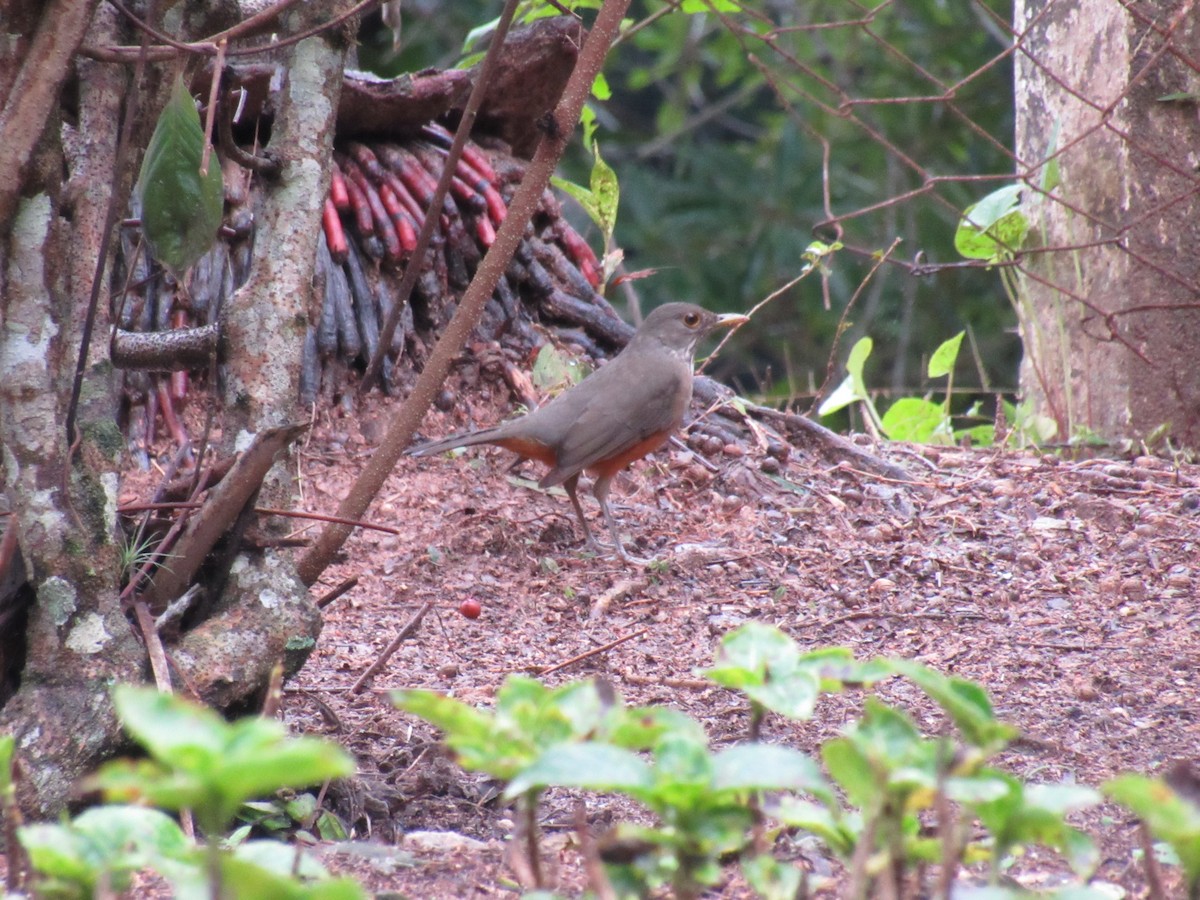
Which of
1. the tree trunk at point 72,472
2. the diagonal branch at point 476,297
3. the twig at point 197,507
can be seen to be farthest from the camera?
the diagonal branch at point 476,297

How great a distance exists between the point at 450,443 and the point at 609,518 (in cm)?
68

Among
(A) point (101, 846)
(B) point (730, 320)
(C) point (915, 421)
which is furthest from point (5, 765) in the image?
(C) point (915, 421)

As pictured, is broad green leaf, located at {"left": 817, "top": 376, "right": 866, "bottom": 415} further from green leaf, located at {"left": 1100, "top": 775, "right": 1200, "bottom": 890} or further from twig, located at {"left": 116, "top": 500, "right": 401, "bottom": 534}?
green leaf, located at {"left": 1100, "top": 775, "right": 1200, "bottom": 890}

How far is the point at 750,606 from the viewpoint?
4273mm

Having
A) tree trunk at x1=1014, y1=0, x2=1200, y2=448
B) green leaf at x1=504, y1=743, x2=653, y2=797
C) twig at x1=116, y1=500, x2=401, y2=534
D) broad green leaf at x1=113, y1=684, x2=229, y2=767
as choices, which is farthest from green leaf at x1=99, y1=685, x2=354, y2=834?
tree trunk at x1=1014, y1=0, x2=1200, y2=448

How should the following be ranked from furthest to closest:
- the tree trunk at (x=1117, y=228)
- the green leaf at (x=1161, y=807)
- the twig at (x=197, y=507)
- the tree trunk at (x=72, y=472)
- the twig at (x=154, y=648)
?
the tree trunk at (x=1117, y=228)
the twig at (x=197, y=507)
the twig at (x=154, y=648)
the tree trunk at (x=72, y=472)
the green leaf at (x=1161, y=807)

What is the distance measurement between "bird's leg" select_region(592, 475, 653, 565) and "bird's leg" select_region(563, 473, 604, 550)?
73 mm

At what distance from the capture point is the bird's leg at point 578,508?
500cm

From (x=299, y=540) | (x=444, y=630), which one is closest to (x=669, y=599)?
(x=444, y=630)

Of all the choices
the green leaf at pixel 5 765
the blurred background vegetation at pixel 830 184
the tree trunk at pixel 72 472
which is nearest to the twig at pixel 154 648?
the tree trunk at pixel 72 472

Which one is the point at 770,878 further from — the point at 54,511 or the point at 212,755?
the point at 54,511

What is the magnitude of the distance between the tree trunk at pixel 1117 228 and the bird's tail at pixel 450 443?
2207 millimetres

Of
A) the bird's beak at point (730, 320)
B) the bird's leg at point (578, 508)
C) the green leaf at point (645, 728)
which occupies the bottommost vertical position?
the bird's leg at point (578, 508)

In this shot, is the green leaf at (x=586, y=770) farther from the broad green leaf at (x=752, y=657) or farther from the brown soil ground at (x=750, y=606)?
the brown soil ground at (x=750, y=606)
